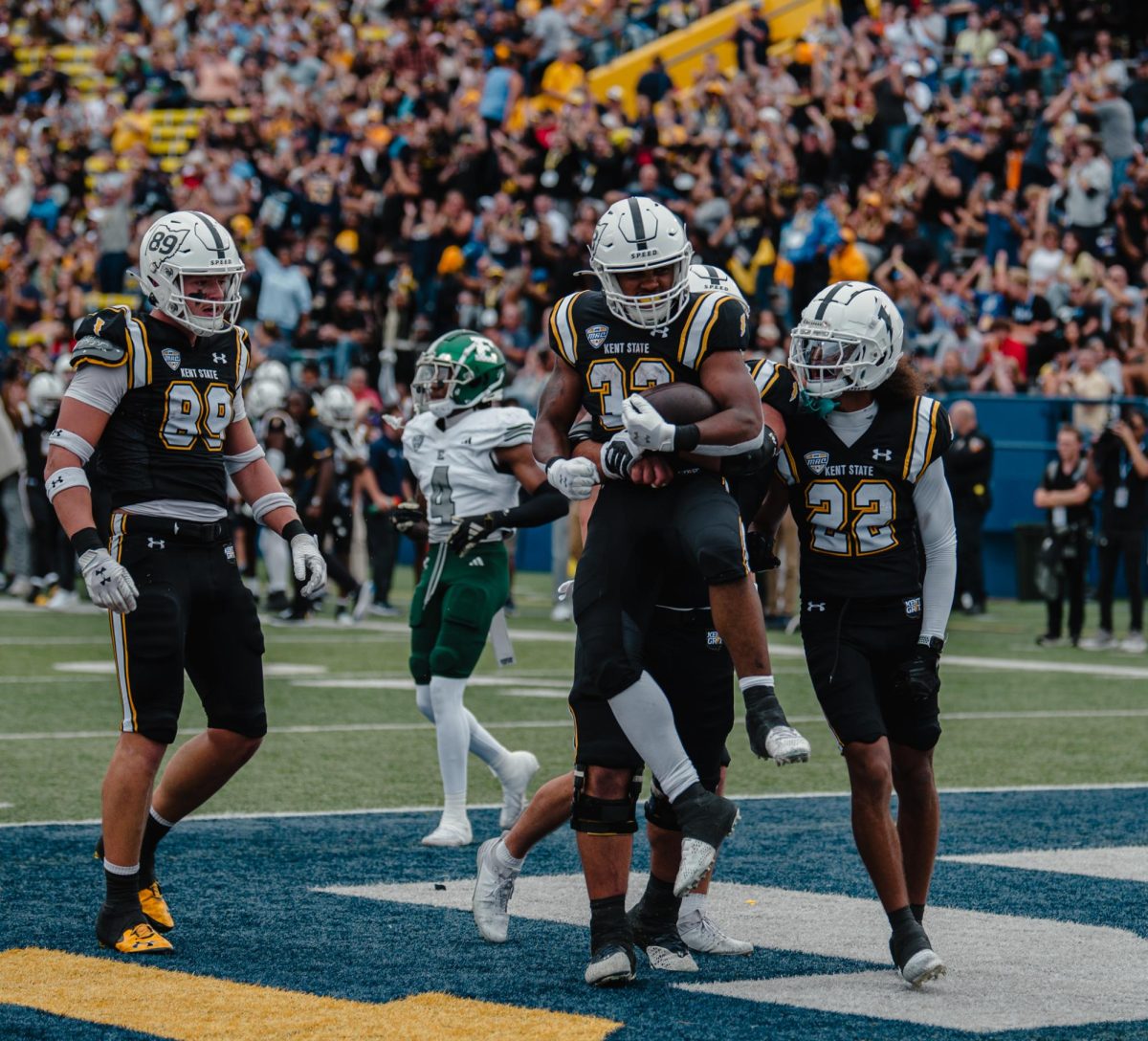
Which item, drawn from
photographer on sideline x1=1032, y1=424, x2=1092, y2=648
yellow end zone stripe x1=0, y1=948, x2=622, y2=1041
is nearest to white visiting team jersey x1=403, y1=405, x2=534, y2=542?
yellow end zone stripe x1=0, y1=948, x2=622, y2=1041

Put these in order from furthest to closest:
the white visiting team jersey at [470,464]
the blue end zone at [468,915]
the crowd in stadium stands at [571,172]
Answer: the crowd in stadium stands at [571,172]
the white visiting team jersey at [470,464]
the blue end zone at [468,915]

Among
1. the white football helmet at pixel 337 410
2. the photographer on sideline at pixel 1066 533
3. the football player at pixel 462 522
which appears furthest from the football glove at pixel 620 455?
the white football helmet at pixel 337 410

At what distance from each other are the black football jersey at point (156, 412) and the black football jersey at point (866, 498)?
1.61 metres

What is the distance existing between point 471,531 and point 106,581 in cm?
251

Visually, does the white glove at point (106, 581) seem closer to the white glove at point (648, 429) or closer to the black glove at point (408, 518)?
the white glove at point (648, 429)

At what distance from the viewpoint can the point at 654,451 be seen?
5332 mm

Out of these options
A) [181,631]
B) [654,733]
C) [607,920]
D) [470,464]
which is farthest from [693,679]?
[470,464]

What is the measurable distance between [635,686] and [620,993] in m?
0.75

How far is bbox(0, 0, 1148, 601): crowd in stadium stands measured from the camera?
64.4ft

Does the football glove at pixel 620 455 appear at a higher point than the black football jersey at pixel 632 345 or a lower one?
lower

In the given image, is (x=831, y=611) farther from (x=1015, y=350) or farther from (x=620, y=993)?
(x=1015, y=350)

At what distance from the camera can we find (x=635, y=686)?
5.34m

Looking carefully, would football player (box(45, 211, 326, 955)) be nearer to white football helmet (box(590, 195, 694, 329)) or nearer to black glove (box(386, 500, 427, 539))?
white football helmet (box(590, 195, 694, 329))

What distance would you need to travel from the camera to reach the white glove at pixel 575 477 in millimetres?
5355
